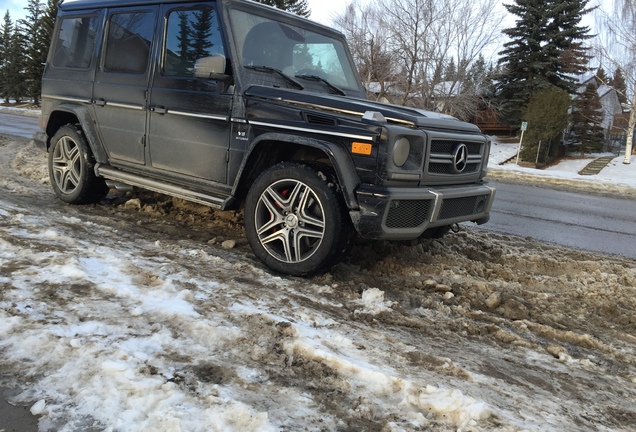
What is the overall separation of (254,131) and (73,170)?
2777 mm

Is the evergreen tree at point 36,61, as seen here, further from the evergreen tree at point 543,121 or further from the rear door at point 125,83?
the rear door at point 125,83

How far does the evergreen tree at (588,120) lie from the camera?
38969 millimetres

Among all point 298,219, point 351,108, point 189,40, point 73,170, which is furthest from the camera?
point 73,170

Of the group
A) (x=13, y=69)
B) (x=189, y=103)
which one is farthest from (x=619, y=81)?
(x=13, y=69)

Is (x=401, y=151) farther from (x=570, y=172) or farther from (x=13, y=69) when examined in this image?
(x=13, y=69)

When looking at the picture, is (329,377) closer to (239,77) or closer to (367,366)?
(367,366)

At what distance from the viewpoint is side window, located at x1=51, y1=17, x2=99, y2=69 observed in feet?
18.7

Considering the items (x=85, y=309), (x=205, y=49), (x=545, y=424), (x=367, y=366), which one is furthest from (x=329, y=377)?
(x=205, y=49)

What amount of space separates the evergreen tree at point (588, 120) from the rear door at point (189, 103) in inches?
1567

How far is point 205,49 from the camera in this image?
4.64 m

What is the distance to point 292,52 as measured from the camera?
4.91 meters

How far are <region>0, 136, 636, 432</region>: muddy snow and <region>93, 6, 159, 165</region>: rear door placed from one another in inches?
41.0

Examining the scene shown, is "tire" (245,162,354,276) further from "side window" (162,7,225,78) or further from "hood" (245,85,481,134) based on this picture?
"side window" (162,7,225,78)

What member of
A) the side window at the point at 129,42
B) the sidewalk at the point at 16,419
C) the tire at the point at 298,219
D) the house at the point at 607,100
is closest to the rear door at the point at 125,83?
the side window at the point at 129,42
